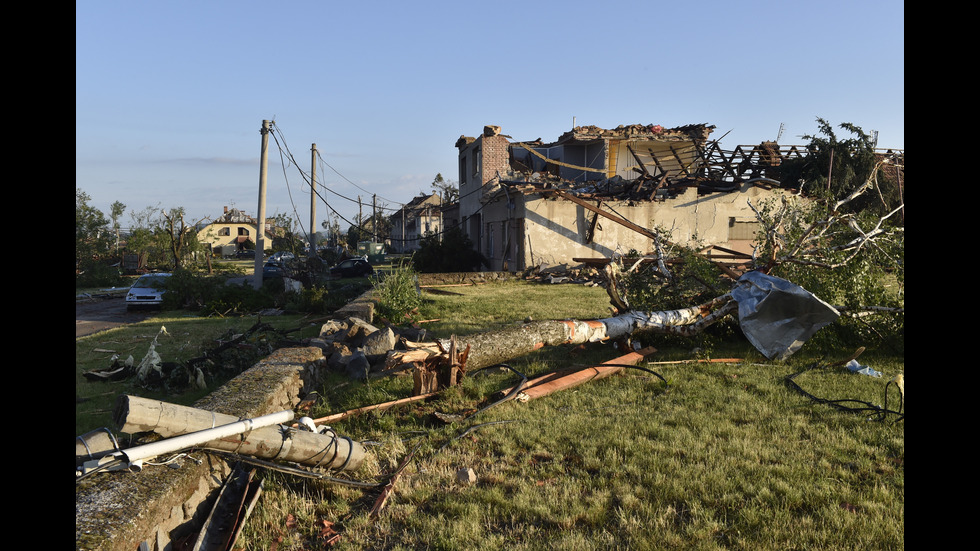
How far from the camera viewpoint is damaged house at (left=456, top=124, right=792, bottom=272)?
762 inches

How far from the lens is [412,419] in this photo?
503 cm

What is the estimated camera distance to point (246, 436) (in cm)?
334

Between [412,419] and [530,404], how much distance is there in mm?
1122

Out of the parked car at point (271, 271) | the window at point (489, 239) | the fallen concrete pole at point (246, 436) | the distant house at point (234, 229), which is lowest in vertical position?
the fallen concrete pole at point (246, 436)

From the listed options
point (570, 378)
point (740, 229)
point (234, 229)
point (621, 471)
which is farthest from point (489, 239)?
point (234, 229)

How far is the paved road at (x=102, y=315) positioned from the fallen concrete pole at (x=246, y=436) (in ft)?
36.3

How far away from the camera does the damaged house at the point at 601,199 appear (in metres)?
19.3

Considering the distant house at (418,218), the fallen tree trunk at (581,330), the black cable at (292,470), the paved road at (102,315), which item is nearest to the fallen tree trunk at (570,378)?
the fallen tree trunk at (581,330)

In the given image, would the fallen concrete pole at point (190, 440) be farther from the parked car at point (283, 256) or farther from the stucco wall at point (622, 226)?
the parked car at point (283, 256)

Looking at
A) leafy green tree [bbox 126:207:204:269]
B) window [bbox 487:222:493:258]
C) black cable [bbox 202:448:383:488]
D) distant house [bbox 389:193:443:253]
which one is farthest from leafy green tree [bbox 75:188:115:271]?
black cable [bbox 202:448:383:488]

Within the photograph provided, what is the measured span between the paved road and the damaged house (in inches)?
456

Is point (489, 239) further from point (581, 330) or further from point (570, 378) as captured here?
point (570, 378)

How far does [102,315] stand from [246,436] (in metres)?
15.8
